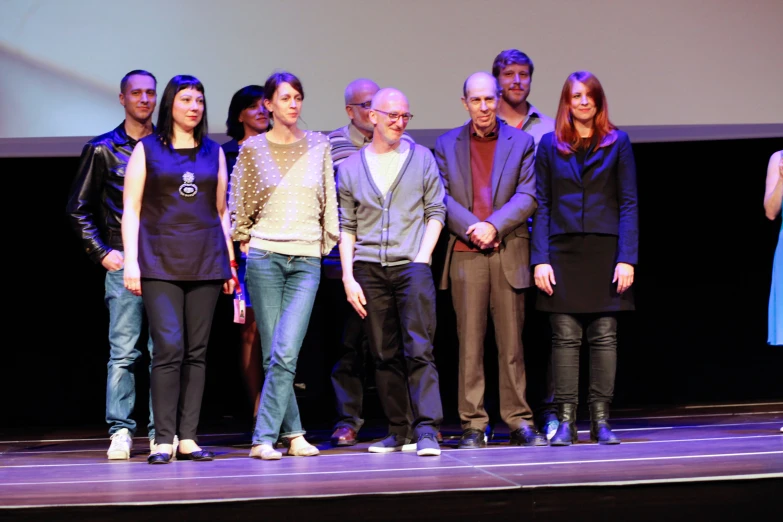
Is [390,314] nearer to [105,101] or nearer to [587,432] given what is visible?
[587,432]

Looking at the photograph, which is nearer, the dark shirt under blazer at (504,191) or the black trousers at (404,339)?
the black trousers at (404,339)

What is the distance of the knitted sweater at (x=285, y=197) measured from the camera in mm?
3551

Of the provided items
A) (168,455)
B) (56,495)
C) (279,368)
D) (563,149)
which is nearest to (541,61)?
(563,149)

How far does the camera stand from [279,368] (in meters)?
3.54

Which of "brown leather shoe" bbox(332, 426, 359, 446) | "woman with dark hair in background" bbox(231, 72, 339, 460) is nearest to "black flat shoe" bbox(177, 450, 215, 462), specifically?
"woman with dark hair in background" bbox(231, 72, 339, 460)

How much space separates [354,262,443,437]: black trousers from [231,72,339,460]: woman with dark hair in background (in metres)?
0.26

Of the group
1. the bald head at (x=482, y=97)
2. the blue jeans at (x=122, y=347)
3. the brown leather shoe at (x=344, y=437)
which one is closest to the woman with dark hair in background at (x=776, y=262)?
the bald head at (x=482, y=97)

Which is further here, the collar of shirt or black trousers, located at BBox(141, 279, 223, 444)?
the collar of shirt

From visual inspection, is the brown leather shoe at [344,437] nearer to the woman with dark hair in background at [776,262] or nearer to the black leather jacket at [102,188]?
the black leather jacket at [102,188]

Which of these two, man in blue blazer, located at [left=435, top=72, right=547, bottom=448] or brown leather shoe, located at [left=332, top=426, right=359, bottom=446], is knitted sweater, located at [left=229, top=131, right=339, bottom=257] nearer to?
man in blue blazer, located at [left=435, top=72, right=547, bottom=448]

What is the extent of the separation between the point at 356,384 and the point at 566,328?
95 centimetres

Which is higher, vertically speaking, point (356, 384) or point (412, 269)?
point (412, 269)

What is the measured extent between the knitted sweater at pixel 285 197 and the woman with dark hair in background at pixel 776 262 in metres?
2.00

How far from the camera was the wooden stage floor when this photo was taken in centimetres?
261
